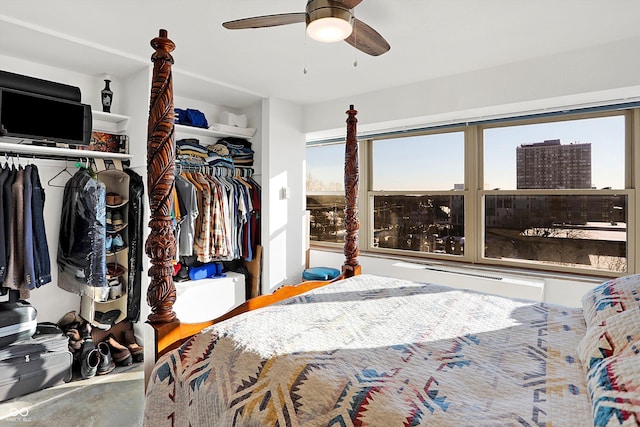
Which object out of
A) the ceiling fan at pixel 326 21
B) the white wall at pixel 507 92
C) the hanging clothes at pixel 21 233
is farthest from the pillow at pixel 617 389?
the hanging clothes at pixel 21 233

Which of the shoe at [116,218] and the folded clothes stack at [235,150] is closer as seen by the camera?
the shoe at [116,218]

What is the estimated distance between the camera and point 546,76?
2.74 metres

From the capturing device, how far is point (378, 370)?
109cm

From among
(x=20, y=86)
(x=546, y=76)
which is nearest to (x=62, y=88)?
(x=20, y=86)

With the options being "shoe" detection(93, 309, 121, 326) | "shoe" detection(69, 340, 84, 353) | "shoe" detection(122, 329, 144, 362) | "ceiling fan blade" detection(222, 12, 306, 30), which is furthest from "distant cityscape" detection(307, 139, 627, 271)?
"shoe" detection(69, 340, 84, 353)

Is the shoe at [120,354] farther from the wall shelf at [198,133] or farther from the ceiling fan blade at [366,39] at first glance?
the ceiling fan blade at [366,39]

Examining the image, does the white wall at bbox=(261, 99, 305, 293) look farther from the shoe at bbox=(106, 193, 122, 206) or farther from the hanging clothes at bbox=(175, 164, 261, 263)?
the shoe at bbox=(106, 193, 122, 206)

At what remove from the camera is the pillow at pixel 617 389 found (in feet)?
2.36

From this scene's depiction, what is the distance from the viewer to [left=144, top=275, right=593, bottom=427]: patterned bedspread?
92cm

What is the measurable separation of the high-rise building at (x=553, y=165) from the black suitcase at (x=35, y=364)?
12.8 ft

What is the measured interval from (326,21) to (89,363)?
2672mm

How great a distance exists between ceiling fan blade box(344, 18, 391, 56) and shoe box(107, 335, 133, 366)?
267 centimetres

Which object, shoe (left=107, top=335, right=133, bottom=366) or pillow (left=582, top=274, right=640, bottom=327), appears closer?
pillow (left=582, top=274, right=640, bottom=327)

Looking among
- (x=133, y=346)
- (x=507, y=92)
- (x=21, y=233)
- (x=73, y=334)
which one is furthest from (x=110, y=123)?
(x=507, y=92)
